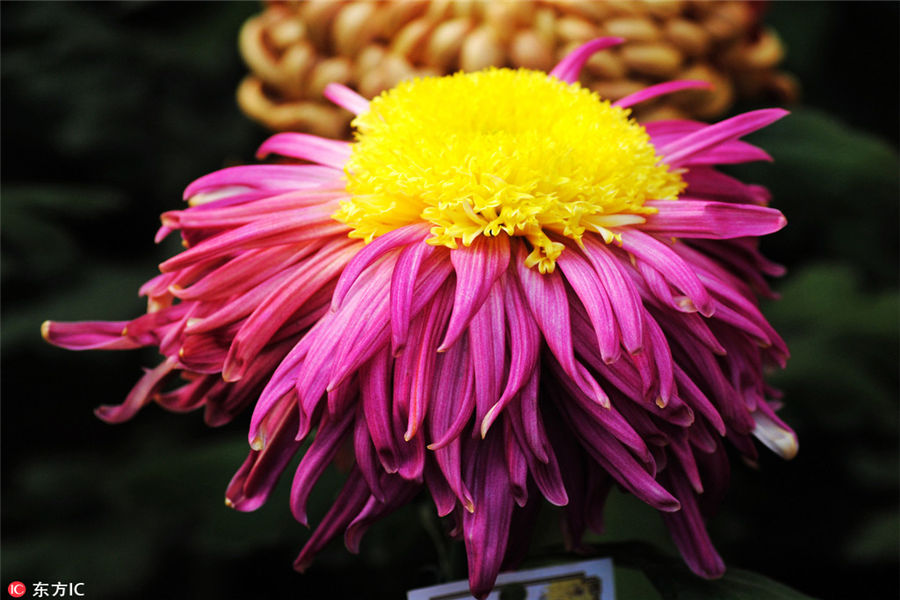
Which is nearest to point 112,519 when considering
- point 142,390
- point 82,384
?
point 82,384

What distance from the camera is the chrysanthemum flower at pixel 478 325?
0.34 m

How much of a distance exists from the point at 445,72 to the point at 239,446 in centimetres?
36

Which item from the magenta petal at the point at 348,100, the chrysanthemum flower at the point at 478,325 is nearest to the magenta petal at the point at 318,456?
the chrysanthemum flower at the point at 478,325

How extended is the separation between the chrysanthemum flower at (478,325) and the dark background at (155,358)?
25 centimetres

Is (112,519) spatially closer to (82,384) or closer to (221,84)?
(82,384)

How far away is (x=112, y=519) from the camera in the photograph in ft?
2.64

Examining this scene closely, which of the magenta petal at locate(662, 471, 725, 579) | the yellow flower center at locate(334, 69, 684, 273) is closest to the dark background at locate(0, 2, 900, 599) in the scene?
the magenta petal at locate(662, 471, 725, 579)

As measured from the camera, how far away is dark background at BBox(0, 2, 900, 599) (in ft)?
2.30

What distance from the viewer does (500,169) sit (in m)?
0.38

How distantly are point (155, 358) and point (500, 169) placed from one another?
20.8 inches

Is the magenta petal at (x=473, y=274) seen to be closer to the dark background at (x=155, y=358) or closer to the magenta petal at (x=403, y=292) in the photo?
the magenta petal at (x=403, y=292)

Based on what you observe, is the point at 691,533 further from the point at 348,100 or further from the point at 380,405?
the point at 348,100

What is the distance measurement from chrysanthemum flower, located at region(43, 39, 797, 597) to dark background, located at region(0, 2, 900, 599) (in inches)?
9.7

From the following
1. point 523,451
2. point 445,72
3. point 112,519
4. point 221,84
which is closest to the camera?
point 523,451
